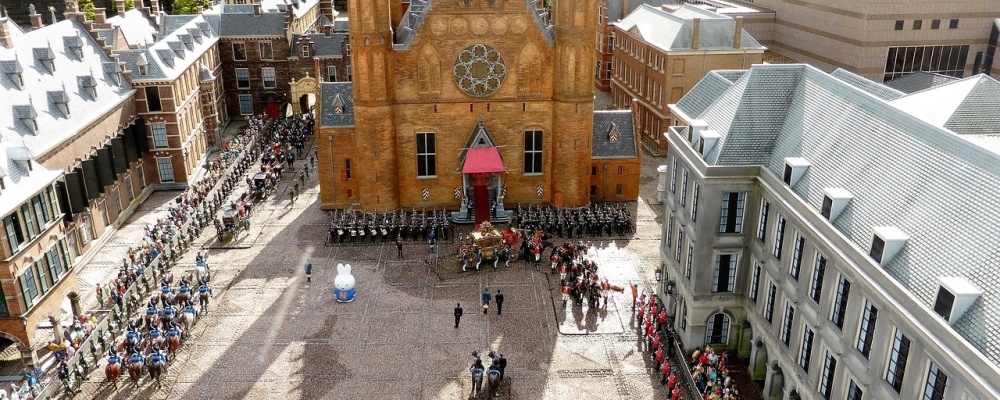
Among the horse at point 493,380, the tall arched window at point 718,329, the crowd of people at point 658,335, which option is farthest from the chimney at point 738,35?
the horse at point 493,380

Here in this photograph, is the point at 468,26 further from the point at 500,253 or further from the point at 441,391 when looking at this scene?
the point at 441,391

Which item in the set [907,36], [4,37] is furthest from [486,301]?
[907,36]

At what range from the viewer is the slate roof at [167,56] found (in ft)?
182

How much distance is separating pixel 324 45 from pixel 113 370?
5221cm

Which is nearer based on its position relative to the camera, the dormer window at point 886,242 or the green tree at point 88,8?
the dormer window at point 886,242

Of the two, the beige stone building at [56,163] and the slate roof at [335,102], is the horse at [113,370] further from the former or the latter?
the slate roof at [335,102]

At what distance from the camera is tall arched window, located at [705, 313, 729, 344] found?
34909 millimetres

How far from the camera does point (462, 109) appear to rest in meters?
51.1

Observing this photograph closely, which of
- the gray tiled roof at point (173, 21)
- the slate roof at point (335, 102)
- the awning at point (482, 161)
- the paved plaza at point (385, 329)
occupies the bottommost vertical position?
the paved plaza at point (385, 329)

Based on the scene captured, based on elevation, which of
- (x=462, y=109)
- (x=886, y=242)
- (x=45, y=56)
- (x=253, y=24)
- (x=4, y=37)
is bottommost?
(x=462, y=109)

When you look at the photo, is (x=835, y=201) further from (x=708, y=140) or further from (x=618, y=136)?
(x=618, y=136)

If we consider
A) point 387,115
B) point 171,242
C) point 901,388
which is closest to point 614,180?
point 387,115

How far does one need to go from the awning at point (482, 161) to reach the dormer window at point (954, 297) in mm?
32876

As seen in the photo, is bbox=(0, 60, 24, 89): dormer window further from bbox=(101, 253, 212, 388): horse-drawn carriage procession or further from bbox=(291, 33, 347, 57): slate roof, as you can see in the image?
bbox=(291, 33, 347, 57): slate roof
